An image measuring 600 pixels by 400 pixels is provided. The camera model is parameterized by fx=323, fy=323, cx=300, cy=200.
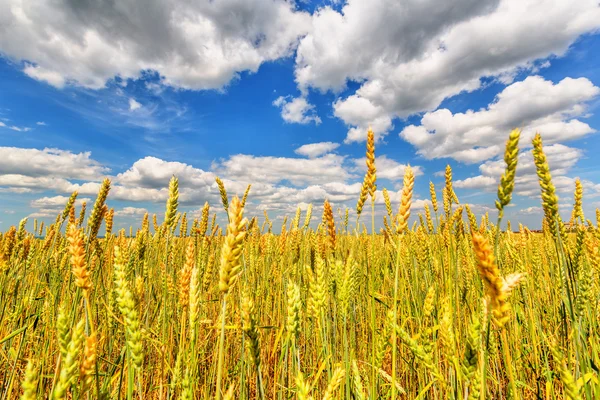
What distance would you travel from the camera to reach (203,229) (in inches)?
127

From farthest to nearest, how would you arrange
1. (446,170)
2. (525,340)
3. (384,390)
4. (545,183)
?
(525,340) → (384,390) → (446,170) → (545,183)

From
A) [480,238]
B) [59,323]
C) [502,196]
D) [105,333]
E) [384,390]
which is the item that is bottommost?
[384,390]

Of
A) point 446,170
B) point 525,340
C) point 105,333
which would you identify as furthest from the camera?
point 525,340

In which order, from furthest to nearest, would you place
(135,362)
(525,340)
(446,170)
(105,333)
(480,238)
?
(525,340), (105,333), (446,170), (135,362), (480,238)

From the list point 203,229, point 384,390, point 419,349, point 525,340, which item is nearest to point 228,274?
point 419,349

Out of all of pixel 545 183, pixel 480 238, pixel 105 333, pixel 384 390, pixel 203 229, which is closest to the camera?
pixel 480 238

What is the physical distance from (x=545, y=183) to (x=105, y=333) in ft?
10.5

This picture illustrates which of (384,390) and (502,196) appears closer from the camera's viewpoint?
(502,196)

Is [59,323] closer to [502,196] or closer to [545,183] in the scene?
[502,196]

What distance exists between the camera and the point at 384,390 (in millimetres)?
2293

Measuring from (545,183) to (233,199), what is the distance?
1.16 m

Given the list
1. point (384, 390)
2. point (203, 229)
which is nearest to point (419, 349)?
point (384, 390)

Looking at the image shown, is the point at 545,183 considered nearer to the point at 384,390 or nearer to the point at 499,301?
the point at 499,301

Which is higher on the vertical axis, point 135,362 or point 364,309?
point 135,362
